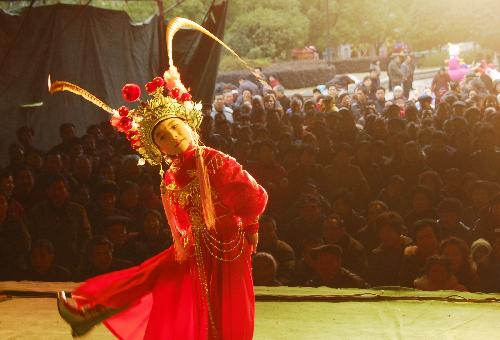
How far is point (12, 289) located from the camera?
5914 millimetres

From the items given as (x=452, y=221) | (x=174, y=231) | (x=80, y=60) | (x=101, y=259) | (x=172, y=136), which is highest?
(x=80, y=60)

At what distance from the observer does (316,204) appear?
7012mm

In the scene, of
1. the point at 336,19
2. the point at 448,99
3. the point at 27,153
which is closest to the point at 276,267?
the point at 27,153

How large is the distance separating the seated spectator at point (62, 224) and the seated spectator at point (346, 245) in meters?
2.34

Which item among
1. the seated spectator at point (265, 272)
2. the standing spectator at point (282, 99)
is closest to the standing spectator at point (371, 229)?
the seated spectator at point (265, 272)

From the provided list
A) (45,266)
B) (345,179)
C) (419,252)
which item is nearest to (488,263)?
(419,252)

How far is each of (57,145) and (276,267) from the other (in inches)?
180

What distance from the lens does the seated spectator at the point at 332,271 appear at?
606 centimetres

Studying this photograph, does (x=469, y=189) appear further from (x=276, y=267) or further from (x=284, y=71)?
(x=284, y=71)

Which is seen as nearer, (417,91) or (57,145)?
(57,145)

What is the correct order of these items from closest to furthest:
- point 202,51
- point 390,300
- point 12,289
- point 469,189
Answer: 1. point 390,300
2. point 12,289
3. point 469,189
4. point 202,51

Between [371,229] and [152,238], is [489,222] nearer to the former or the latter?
[371,229]

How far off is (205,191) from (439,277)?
265 centimetres

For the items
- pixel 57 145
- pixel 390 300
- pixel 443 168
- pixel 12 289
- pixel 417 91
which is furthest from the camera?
pixel 417 91
